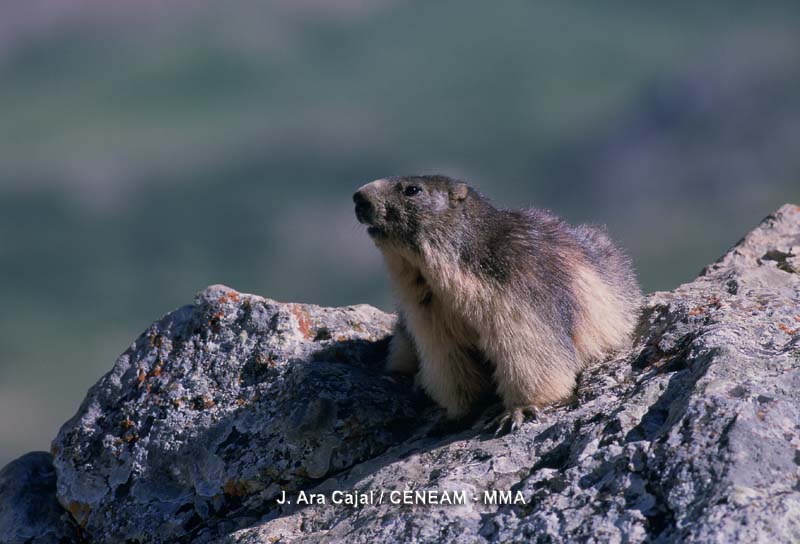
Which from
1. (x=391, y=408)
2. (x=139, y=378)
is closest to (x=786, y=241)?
(x=391, y=408)

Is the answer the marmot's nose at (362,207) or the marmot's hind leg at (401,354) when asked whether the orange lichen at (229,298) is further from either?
the marmot's nose at (362,207)

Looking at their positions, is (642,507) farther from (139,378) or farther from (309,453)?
(139,378)

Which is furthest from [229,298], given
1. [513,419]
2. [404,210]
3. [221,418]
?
[513,419]

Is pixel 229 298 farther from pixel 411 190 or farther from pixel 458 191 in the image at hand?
pixel 458 191

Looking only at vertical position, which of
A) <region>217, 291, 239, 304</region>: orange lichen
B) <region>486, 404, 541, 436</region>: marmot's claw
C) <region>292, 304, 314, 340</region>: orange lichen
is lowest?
<region>486, 404, 541, 436</region>: marmot's claw

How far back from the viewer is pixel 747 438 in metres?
4.65

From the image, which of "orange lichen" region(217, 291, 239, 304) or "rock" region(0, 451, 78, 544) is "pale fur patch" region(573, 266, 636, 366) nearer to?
"orange lichen" region(217, 291, 239, 304)

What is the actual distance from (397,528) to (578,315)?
2.58 m

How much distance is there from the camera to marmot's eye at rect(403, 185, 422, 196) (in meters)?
7.12

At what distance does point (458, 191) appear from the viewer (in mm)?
7188

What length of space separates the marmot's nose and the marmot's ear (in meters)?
0.66

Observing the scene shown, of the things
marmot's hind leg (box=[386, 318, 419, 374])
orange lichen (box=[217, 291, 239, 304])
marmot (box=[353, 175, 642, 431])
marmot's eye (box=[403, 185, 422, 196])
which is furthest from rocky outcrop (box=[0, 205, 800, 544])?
marmot's eye (box=[403, 185, 422, 196])

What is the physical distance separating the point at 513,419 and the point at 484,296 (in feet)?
3.17

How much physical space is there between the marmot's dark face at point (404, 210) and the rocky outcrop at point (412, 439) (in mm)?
1264
